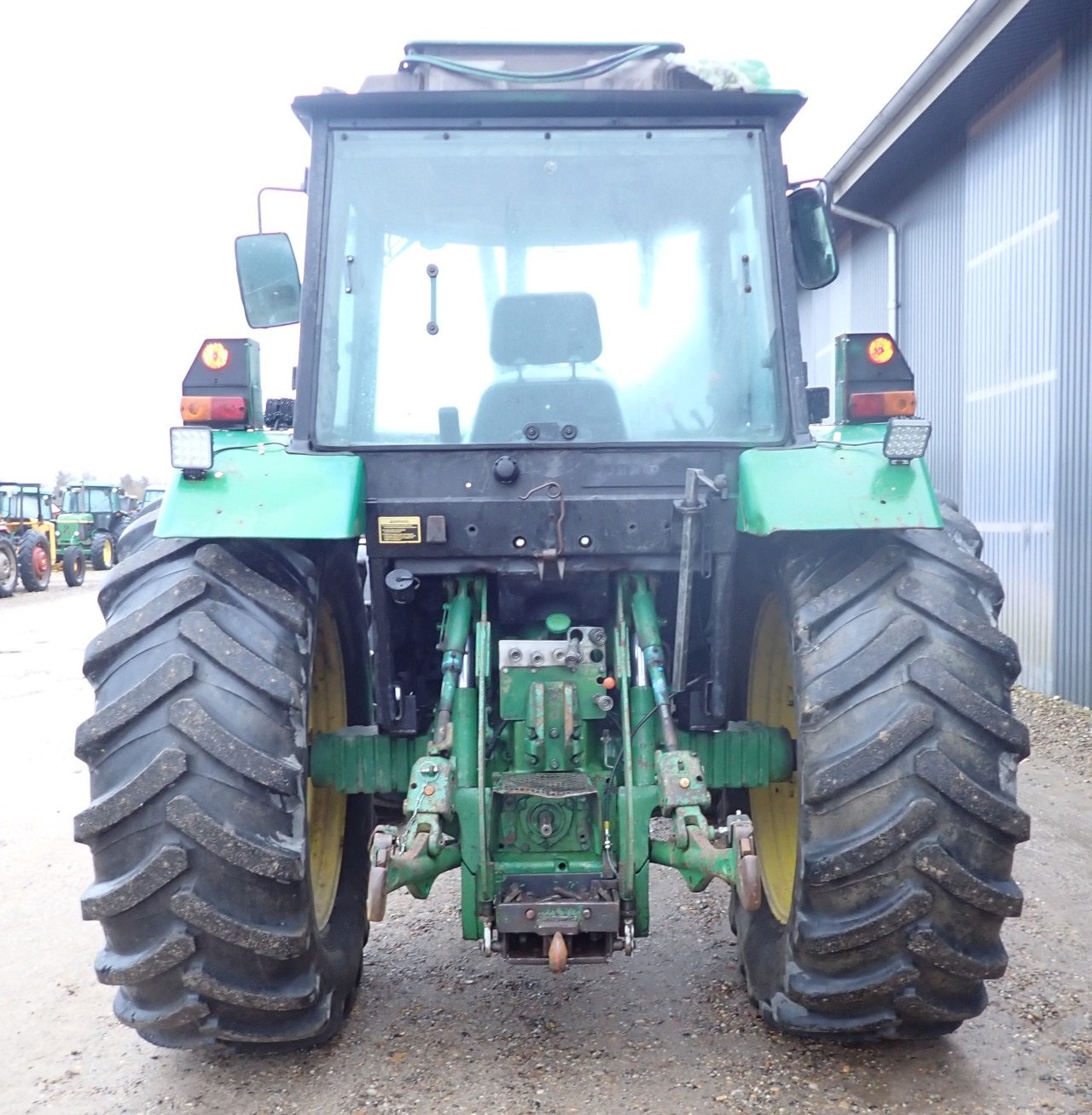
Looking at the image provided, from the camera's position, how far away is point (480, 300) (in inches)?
127

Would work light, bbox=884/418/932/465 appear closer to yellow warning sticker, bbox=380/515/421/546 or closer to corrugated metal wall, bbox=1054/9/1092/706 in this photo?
yellow warning sticker, bbox=380/515/421/546

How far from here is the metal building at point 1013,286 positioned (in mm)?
7086

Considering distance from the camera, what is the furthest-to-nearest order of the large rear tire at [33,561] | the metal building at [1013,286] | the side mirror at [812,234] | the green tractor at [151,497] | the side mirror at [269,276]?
the large rear tire at [33,561] → the metal building at [1013,286] → the green tractor at [151,497] → the side mirror at [812,234] → the side mirror at [269,276]

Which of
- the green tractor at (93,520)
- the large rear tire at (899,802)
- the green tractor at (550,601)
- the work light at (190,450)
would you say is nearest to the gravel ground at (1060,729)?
the green tractor at (550,601)

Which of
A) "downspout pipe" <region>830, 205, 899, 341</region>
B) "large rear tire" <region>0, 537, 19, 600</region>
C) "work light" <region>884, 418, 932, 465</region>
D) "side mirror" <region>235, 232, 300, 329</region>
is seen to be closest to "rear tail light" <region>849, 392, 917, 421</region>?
"work light" <region>884, 418, 932, 465</region>

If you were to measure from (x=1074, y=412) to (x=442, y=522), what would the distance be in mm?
5452

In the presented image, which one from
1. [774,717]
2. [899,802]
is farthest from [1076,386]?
[899,802]

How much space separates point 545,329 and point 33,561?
20461 millimetres

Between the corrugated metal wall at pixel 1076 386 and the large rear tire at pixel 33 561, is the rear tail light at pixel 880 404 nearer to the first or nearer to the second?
the corrugated metal wall at pixel 1076 386

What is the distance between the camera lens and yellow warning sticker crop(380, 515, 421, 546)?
9.99ft

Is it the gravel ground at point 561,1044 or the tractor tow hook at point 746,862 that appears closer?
the tractor tow hook at point 746,862

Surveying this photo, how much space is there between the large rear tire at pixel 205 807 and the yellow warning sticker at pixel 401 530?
29 cm

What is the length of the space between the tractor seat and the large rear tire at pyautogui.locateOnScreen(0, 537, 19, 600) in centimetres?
1968

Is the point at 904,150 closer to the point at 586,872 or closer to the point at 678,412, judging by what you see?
the point at 678,412
